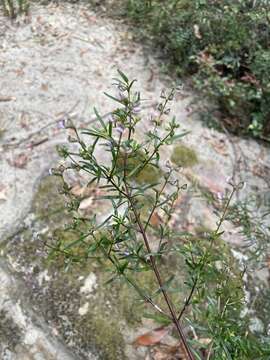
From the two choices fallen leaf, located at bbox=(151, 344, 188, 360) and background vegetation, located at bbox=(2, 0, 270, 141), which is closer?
fallen leaf, located at bbox=(151, 344, 188, 360)

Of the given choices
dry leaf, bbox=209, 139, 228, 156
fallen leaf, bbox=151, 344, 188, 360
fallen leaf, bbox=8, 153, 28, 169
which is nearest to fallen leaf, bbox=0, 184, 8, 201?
fallen leaf, bbox=8, 153, 28, 169

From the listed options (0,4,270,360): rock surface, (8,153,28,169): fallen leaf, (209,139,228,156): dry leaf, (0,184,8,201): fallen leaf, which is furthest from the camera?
(209,139,228,156): dry leaf

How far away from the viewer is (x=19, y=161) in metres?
3.15

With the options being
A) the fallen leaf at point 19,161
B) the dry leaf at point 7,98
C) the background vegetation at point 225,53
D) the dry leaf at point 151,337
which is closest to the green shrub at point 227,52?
the background vegetation at point 225,53

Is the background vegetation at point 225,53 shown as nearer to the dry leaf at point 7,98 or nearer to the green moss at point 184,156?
the green moss at point 184,156

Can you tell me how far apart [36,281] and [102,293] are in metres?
0.38

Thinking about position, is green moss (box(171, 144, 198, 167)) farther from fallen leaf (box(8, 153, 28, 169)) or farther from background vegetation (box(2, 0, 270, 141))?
fallen leaf (box(8, 153, 28, 169))

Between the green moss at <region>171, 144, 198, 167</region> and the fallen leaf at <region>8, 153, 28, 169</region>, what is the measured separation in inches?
45.4

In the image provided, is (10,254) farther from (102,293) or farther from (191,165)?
(191,165)

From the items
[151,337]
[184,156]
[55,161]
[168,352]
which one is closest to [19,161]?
[55,161]

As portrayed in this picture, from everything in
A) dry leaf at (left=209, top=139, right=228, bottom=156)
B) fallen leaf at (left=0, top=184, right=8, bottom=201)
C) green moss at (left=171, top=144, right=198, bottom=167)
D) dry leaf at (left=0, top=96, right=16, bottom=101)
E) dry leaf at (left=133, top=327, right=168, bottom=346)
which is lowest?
dry leaf at (left=133, top=327, right=168, bottom=346)

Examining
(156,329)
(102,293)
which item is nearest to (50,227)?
(102,293)

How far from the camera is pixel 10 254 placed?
2.61 metres

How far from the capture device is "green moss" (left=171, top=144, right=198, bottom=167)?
11.9ft
